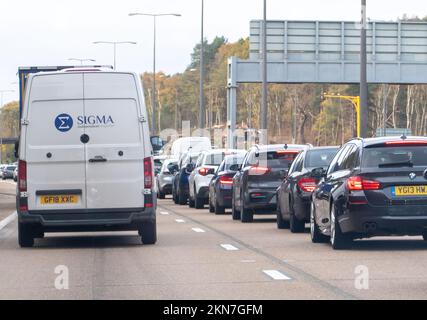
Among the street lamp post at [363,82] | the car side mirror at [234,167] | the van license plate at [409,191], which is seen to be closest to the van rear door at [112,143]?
the van license plate at [409,191]

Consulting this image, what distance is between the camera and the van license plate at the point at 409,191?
1753cm

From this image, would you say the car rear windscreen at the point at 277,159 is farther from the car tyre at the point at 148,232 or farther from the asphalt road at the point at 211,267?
the car tyre at the point at 148,232

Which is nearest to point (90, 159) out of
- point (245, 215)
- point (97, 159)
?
point (97, 159)

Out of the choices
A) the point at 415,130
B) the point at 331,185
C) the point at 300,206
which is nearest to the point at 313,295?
the point at 331,185

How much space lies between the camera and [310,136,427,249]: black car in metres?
17.5

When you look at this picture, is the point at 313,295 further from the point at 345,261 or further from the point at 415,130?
the point at 415,130

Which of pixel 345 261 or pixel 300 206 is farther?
pixel 300 206

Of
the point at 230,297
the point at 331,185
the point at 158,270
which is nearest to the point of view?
the point at 230,297

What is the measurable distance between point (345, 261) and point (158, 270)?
233 centimetres

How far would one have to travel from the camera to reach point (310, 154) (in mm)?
23109

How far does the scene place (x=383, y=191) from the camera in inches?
691

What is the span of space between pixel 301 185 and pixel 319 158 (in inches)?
34.8

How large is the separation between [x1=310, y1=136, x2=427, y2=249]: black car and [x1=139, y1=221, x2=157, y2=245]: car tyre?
2.83 m

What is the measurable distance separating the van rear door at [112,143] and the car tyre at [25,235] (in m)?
1.01
